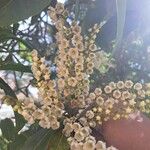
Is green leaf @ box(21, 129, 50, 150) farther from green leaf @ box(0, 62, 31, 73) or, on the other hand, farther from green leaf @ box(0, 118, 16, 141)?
green leaf @ box(0, 118, 16, 141)

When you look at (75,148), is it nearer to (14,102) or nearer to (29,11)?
(14,102)

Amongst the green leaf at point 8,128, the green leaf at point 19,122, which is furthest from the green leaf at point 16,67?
the green leaf at point 8,128

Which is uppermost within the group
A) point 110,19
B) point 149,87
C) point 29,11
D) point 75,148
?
point 110,19

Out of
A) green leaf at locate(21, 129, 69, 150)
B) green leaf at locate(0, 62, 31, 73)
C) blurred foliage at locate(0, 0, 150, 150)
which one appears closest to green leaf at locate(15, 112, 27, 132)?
blurred foliage at locate(0, 0, 150, 150)

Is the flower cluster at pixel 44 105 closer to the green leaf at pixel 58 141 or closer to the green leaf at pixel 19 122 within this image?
the green leaf at pixel 58 141

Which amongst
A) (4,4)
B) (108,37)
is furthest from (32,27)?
(4,4)

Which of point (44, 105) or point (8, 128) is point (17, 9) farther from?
point (8, 128)

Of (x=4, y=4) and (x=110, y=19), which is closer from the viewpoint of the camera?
(x=4, y=4)
